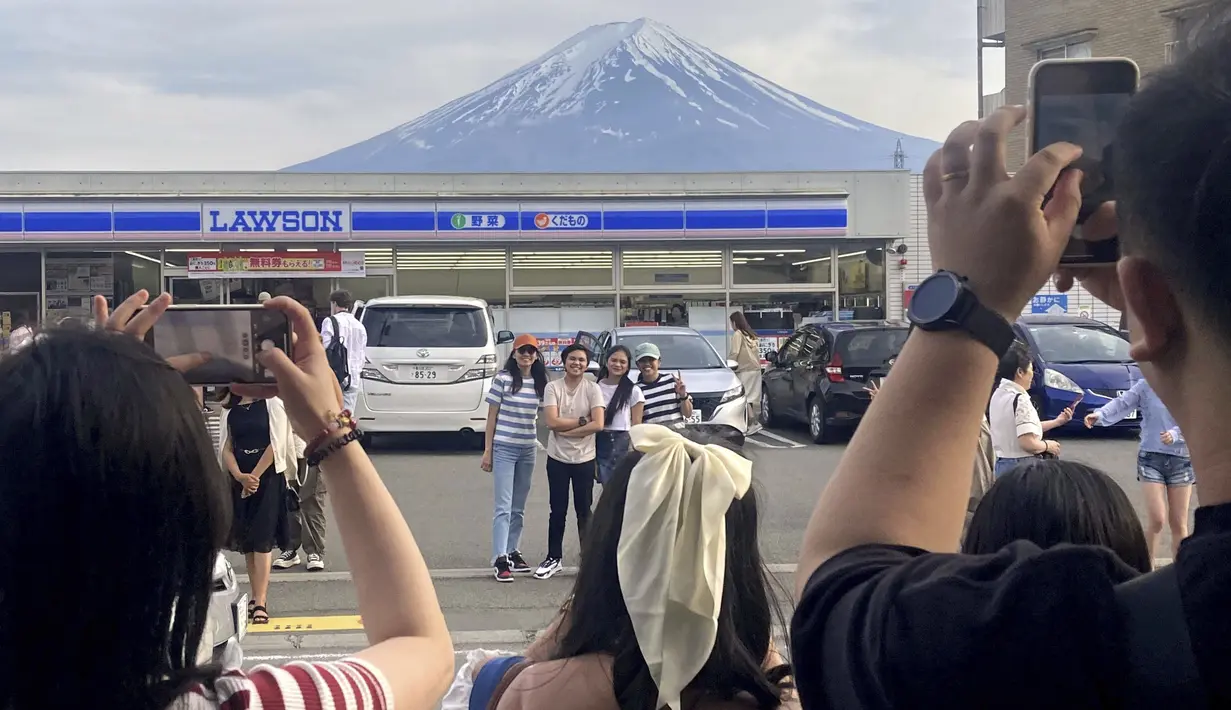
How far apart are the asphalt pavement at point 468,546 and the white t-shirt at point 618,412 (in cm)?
116

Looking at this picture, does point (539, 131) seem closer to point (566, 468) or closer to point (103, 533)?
point (566, 468)

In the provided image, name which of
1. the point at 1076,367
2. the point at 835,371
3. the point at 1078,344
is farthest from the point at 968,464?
the point at 1078,344

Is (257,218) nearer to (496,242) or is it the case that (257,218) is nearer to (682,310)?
(496,242)

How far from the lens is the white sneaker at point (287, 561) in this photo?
26.4ft

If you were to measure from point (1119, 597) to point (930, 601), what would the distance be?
164 mm

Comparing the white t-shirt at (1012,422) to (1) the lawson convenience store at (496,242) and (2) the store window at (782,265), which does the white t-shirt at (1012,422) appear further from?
(2) the store window at (782,265)

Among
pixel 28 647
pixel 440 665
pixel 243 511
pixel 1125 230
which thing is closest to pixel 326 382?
pixel 440 665

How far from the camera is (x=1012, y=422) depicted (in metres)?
6.71

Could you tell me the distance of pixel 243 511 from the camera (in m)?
6.68

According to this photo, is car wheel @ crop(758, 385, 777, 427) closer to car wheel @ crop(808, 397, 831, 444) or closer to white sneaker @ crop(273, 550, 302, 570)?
car wheel @ crop(808, 397, 831, 444)

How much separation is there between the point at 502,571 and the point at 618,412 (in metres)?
1.47

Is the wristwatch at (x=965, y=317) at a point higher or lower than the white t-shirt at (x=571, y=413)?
higher

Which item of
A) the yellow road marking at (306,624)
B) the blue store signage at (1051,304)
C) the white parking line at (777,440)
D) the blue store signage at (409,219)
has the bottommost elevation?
the yellow road marking at (306,624)

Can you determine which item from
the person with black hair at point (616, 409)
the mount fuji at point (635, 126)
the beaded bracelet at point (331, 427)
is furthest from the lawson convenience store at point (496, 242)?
the mount fuji at point (635, 126)
